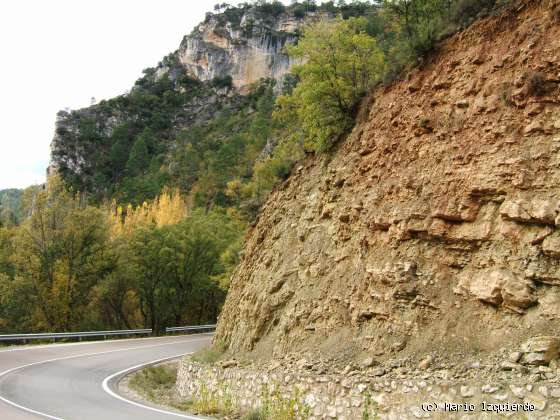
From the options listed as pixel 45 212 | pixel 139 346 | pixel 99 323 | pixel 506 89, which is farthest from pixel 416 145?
pixel 99 323

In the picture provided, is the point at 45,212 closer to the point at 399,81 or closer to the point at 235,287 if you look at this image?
the point at 235,287

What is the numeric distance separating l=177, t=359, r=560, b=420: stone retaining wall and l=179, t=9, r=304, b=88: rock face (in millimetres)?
107349

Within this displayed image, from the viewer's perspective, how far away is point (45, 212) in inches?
1339

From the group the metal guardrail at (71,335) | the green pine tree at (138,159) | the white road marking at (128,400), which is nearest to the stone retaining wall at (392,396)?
the white road marking at (128,400)

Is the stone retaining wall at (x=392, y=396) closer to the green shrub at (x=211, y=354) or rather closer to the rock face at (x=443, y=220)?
the rock face at (x=443, y=220)

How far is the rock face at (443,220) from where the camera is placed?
9.02 meters

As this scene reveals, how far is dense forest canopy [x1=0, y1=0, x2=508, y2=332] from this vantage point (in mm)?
15992

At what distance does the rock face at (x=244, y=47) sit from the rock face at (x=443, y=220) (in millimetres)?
103966

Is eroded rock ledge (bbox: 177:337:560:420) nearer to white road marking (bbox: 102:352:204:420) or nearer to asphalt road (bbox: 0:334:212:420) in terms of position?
white road marking (bbox: 102:352:204:420)

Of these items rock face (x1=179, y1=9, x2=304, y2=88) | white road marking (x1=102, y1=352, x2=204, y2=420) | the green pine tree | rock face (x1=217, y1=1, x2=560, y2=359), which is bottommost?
white road marking (x1=102, y1=352, x2=204, y2=420)

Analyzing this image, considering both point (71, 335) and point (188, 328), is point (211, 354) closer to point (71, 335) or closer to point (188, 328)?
point (71, 335)

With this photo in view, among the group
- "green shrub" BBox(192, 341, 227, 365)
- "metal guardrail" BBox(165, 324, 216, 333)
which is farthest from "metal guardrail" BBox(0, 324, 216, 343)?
"green shrub" BBox(192, 341, 227, 365)

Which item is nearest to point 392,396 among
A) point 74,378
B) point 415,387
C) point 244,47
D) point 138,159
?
point 415,387

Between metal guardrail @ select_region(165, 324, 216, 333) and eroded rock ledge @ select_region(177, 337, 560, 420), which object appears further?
metal guardrail @ select_region(165, 324, 216, 333)
